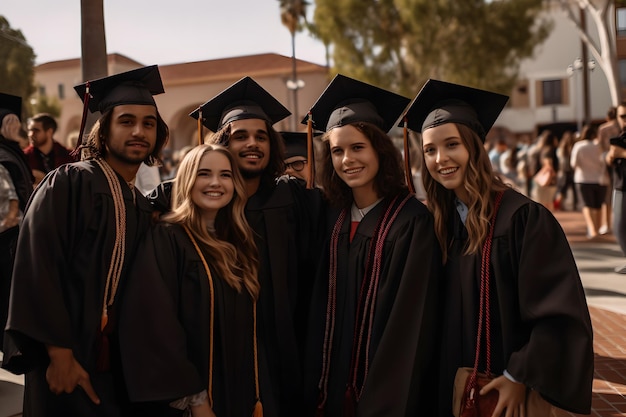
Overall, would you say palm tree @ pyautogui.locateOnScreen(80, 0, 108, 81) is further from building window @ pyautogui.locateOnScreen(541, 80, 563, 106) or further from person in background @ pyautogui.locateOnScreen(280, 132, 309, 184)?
building window @ pyautogui.locateOnScreen(541, 80, 563, 106)

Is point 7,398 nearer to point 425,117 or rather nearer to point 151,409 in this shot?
point 151,409

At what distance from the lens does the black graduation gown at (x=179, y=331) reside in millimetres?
2590

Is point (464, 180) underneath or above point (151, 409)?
above

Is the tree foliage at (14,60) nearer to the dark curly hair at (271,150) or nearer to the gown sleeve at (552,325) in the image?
the dark curly hair at (271,150)

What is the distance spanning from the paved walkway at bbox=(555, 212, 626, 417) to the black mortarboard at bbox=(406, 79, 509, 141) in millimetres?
1917

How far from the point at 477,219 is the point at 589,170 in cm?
785

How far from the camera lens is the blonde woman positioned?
2.60 metres

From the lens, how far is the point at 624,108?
269 inches

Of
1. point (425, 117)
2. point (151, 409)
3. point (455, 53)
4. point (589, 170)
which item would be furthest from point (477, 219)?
point (455, 53)

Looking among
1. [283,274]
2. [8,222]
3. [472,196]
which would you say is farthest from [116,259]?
[8,222]

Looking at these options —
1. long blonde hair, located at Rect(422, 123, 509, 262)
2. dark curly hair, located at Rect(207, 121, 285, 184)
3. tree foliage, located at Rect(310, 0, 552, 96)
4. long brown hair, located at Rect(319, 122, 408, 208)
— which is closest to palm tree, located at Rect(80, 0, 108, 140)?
dark curly hair, located at Rect(207, 121, 285, 184)

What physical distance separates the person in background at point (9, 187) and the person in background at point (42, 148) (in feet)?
4.19

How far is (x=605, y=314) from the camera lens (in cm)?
605

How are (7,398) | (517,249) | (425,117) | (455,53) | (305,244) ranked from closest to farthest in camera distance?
(517,249) → (425,117) → (305,244) → (7,398) → (455,53)
